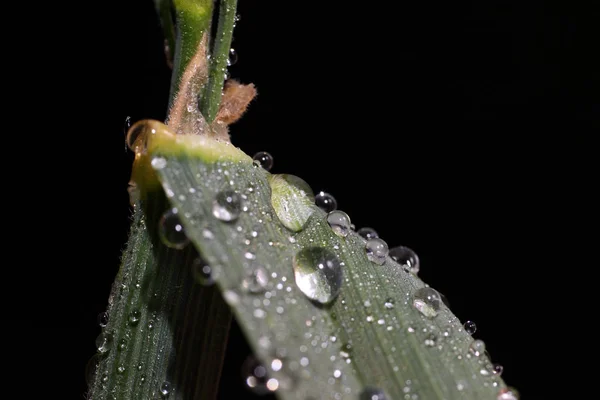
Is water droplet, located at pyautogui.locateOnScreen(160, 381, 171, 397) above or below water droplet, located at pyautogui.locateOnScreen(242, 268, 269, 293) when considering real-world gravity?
below

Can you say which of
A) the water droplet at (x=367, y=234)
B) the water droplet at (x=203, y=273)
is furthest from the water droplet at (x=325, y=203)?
the water droplet at (x=203, y=273)

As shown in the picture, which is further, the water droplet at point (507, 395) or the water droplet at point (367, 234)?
the water droplet at point (367, 234)

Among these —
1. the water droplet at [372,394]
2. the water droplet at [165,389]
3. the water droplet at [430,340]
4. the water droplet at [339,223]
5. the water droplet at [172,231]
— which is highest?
the water droplet at [339,223]

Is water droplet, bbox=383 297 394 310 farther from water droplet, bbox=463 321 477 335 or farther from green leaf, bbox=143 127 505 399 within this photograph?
water droplet, bbox=463 321 477 335

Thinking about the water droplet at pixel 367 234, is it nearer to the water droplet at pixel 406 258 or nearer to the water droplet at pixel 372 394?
the water droplet at pixel 406 258

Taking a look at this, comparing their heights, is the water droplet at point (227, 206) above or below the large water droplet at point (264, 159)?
below

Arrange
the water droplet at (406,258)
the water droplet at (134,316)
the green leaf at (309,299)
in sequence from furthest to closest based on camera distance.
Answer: the water droplet at (406,258) < the water droplet at (134,316) < the green leaf at (309,299)

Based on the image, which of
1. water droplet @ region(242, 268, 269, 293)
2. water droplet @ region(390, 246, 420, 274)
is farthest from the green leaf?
water droplet @ region(390, 246, 420, 274)
